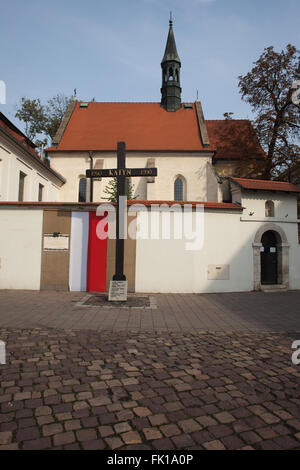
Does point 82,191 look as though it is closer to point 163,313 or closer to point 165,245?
point 165,245

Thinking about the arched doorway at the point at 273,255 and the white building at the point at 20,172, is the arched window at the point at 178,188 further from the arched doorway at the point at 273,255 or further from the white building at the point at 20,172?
the arched doorway at the point at 273,255

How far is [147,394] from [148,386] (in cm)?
19

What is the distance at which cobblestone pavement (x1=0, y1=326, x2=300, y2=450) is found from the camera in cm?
239

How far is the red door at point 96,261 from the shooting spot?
1043 cm

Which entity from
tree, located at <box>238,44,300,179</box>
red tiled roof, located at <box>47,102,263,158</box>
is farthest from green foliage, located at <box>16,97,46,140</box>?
tree, located at <box>238,44,300,179</box>

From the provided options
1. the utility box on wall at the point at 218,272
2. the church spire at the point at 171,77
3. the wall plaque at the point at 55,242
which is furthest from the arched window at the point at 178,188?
the wall plaque at the point at 55,242

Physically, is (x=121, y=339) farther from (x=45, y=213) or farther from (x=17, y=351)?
(x=45, y=213)

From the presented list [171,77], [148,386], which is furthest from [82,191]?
[148,386]

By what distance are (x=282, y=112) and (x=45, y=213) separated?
1687cm

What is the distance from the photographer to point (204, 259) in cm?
1070

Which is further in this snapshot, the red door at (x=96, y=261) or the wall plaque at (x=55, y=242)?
the wall plaque at (x=55, y=242)

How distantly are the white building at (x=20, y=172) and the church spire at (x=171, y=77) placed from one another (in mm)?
14114

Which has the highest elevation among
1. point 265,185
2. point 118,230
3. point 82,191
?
point 82,191

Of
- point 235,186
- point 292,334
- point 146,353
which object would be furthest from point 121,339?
point 235,186
